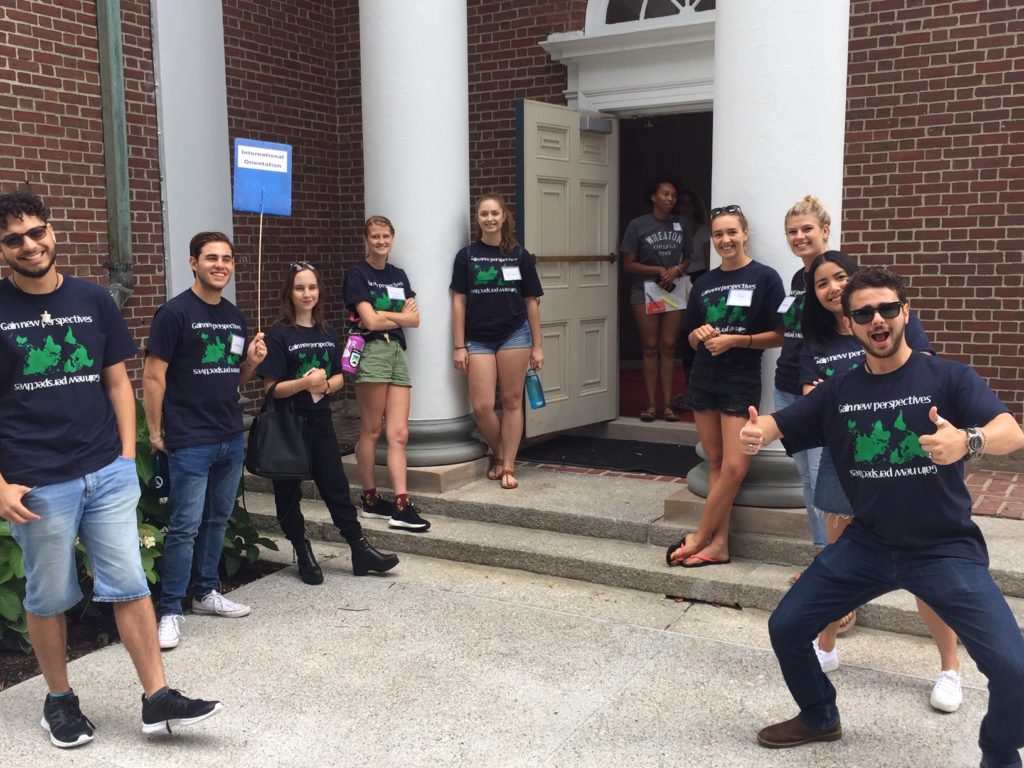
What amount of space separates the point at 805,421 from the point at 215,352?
2.60 metres

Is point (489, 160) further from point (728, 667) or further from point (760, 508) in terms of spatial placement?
point (728, 667)

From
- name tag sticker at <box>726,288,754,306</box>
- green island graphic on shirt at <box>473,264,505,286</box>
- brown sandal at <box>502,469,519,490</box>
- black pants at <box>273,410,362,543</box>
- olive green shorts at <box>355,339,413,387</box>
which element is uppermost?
green island graphic on shirt at <box>473,264,505,286</box>

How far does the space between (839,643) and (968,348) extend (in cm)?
A: 313

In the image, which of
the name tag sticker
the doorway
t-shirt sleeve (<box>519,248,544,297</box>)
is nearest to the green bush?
t-shirt sleeve (<box>519,248,544,297</box>)

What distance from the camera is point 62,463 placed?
341 centimetres

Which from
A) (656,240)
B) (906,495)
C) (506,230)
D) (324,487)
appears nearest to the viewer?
(906,495)

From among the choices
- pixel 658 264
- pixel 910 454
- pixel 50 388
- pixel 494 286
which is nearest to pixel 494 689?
pixel 910 454

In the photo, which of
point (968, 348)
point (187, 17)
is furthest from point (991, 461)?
point (187, 17)

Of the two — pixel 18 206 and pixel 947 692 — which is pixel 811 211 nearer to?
pixel 947 692

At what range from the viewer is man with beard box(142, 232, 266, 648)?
14.4ft

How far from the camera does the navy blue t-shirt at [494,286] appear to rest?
6.17 m

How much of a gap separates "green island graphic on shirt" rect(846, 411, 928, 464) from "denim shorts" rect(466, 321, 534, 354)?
3326mm

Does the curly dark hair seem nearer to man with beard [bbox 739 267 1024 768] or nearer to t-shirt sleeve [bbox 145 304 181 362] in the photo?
t-shirt sleeve [bbox 145 304 181 362]

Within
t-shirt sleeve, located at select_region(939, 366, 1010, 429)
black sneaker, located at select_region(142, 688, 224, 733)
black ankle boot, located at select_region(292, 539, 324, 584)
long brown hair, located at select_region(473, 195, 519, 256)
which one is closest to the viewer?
t-shirt sleeve, located at select_region(939, 366, 1010, 429)
